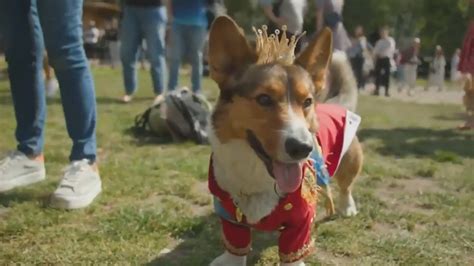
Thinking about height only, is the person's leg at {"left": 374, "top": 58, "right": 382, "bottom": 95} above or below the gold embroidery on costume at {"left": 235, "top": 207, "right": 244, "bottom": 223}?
below

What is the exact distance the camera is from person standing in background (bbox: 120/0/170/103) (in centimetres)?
674

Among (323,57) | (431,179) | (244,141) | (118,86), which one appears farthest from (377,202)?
(118,86)

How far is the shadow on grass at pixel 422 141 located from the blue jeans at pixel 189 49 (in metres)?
2.11

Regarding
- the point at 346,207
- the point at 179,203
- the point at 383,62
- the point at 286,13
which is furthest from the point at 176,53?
the point at 383,62

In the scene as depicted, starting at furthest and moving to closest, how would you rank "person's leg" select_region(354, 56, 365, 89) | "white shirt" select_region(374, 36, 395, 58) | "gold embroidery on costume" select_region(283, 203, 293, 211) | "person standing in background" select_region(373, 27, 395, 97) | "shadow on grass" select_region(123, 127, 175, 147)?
"white shirt" select_region(374, 36, 395, 58) → "person's leg" select_region(354, 56, 365, 89) → "person standing in background" select_region(373, 27, 395, 97) → "shadow on grass" select_region(123, 127, 175, 147) → "gold embroidery on costume" select_region(283, 203, 293, 211)

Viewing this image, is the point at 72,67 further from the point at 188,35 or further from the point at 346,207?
the point at 188,35

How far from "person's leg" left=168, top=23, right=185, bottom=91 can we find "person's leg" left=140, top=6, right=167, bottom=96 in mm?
134

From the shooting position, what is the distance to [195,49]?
275 inches

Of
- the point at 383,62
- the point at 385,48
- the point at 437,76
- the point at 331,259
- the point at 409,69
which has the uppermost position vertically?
the point at 331,259

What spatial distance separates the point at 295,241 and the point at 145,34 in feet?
16.7

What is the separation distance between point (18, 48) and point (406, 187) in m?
2.50

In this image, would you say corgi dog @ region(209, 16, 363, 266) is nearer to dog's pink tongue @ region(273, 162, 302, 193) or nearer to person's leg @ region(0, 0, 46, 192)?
dog's pink tongue @ region(273, 162, 302, 193)

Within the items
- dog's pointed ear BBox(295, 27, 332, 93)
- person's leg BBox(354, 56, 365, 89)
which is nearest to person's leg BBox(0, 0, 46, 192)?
dog's pointed ear BBox(295, 27, 332, 93)

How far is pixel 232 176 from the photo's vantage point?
7.56ft
